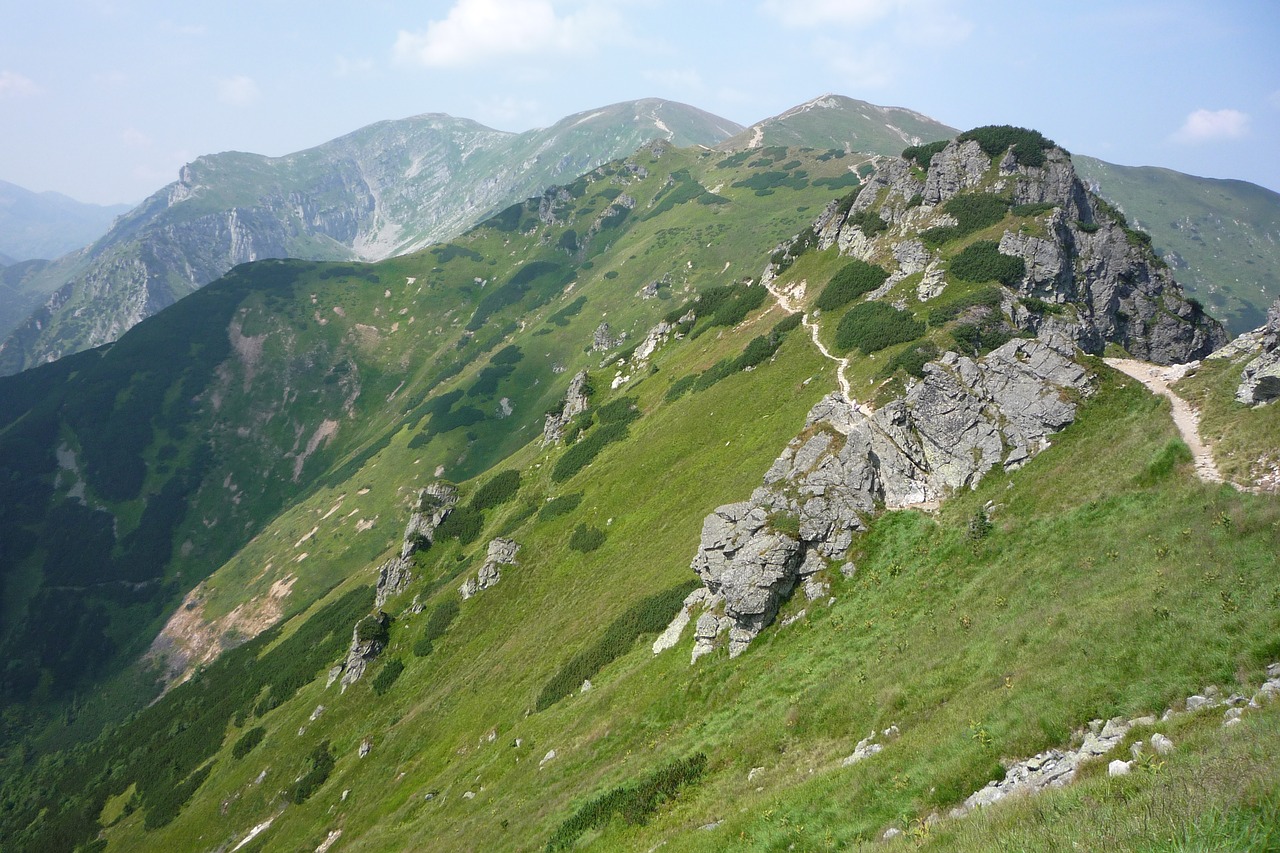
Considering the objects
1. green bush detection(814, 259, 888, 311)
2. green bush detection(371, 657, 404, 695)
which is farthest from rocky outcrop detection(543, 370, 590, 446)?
green bush detection(814, 259, 888, 311)

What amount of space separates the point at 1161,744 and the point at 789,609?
21.9m

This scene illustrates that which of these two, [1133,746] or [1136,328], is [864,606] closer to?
[1133,746]

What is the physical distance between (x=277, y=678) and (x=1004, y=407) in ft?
306

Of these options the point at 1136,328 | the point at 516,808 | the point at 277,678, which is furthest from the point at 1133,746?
the point at 277,678

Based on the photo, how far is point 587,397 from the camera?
101000mm

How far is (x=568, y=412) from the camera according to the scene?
100 m

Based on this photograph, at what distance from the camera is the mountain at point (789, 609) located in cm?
1659

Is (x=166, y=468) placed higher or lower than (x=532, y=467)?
higher

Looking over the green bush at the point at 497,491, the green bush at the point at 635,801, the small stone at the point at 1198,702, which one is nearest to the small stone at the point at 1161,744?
the small stone at the point at 1198,702

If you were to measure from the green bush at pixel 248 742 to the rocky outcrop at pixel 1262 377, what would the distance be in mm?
95364

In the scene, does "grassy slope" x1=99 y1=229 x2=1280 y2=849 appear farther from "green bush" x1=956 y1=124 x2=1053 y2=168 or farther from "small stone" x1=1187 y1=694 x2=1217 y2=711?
"green bush" x1=956 y1=124 x2=1053 y2=168

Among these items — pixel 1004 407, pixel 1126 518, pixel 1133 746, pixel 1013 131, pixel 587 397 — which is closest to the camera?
pixel 1133 746

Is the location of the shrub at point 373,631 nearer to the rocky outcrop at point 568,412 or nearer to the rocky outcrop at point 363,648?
the rocky outcrop at point 363,648

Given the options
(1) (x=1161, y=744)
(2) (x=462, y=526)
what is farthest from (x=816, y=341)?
(1) (x=1161, y=744)
